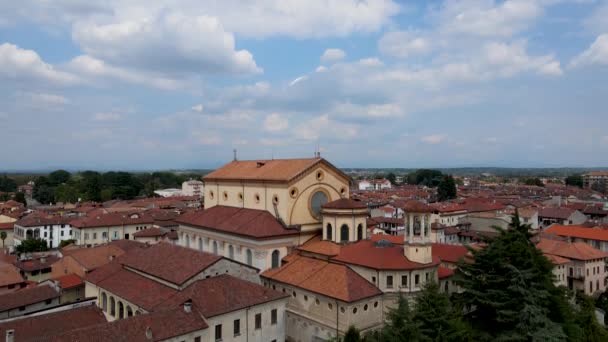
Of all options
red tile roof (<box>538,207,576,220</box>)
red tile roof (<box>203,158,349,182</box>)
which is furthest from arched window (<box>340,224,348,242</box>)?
red tile roof (<box>538,207,576,220</box>)

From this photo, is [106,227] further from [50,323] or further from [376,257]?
[376,257]

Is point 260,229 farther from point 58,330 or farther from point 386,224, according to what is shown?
point 386,224

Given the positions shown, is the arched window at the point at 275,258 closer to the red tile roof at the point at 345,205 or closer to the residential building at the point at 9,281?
the red tile roof at the point at 345,205

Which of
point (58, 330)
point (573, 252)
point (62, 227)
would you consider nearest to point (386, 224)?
point (573, 252)

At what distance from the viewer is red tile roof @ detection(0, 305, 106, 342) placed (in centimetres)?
2272

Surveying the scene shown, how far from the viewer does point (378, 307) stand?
26641mm

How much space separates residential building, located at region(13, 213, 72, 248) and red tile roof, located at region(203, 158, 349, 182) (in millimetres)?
33855

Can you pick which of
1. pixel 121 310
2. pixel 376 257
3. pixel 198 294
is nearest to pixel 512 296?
pixel 376 257

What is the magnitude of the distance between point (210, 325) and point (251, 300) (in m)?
2.99

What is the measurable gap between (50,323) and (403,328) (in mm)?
19658

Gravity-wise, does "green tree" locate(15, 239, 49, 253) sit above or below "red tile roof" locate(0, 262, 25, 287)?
below

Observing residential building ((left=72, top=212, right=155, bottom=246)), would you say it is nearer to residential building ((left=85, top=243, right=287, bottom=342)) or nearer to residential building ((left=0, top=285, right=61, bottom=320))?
residential building ((left=0, top=285, right=61, bottom=320))

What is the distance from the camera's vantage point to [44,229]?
62.8m

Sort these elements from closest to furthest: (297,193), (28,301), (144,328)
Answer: (144,328) < (28,301) < (297,193)
